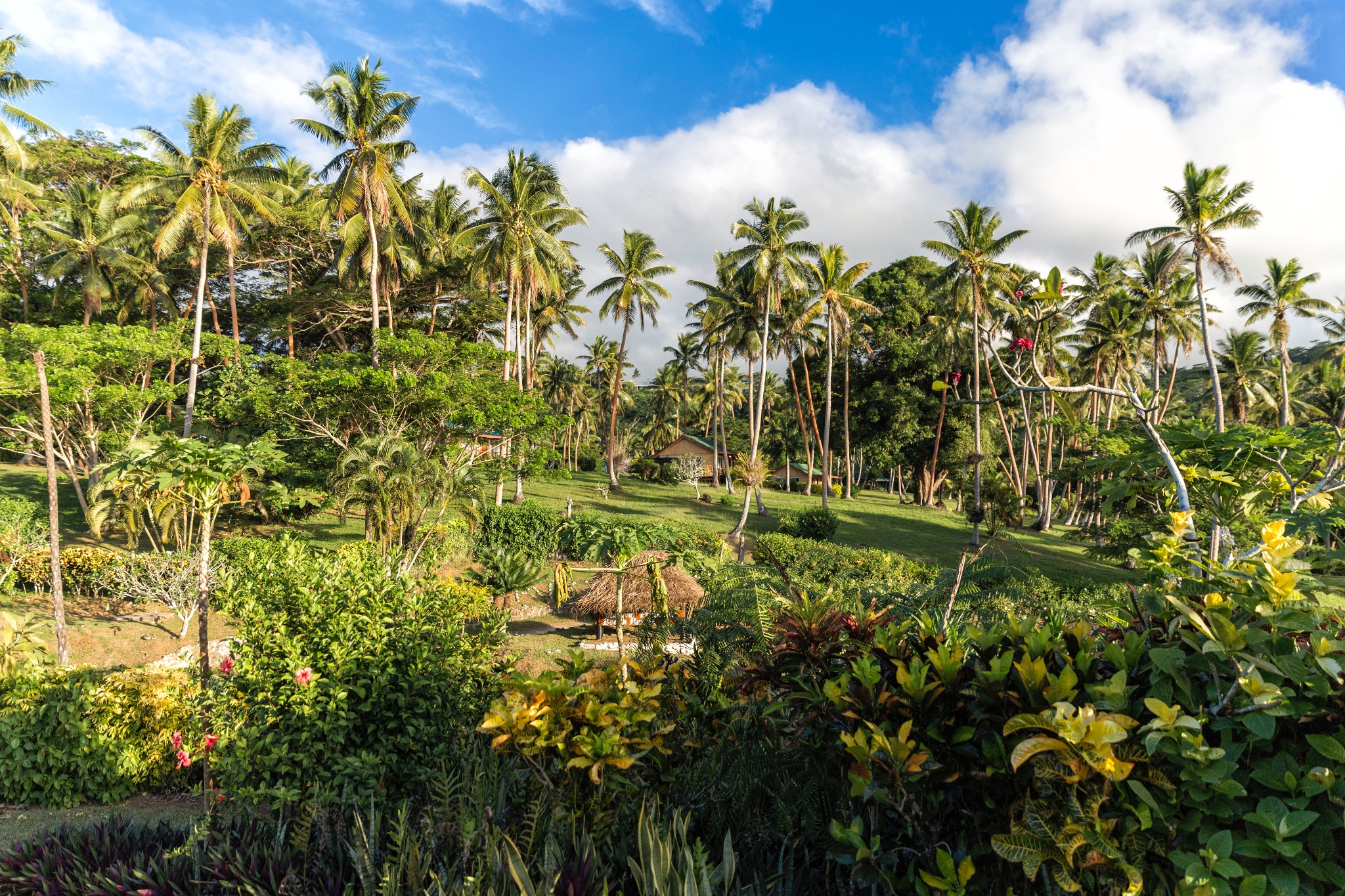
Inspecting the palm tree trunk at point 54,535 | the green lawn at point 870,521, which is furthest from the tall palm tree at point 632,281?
the palm tree trunk at point 54,535

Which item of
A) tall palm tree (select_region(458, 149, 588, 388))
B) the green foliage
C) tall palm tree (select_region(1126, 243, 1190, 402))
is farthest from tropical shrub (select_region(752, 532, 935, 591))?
tall palm tree (select_region(1126, 243, 1190, 402))

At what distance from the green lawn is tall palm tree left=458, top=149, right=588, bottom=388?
8.99 metres

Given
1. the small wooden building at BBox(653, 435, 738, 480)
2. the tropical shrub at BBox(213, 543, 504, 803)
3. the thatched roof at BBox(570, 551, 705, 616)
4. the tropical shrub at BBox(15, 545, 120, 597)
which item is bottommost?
the tropical shrub at BBox(15, 545, 120, 597)

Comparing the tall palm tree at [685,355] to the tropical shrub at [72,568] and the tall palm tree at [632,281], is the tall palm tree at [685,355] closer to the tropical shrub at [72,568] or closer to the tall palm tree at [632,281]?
the tall palm tree at [632,281]

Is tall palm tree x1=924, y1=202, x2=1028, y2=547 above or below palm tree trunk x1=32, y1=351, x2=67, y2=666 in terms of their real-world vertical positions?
above

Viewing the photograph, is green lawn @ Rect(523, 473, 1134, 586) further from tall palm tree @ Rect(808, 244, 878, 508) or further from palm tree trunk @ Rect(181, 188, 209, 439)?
palm tree trunk @ Rect(181, 188, 209, 439)

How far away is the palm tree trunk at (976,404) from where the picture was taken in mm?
4777

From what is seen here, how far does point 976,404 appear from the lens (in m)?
5.32

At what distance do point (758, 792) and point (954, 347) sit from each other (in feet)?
102

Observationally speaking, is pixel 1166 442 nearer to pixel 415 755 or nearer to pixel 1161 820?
pixel 1161 820

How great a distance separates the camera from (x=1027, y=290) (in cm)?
457

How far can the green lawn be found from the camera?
72.9ft

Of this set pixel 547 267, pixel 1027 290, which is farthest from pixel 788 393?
pixel 1027 290

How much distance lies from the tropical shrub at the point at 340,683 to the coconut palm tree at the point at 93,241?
28.0 metres
